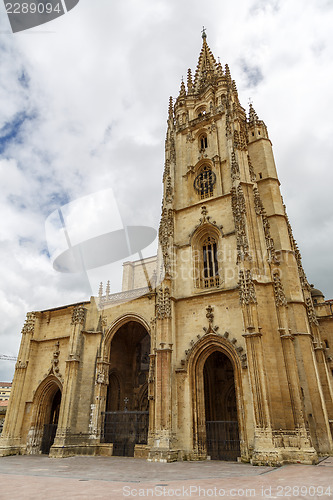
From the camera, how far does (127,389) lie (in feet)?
82.2

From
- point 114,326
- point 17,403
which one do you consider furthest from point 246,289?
point 17,403

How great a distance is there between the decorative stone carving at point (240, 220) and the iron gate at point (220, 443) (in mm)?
8916

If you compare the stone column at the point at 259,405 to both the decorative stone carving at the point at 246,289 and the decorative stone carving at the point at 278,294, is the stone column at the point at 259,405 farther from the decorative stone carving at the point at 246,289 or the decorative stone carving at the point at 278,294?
the decorative stone carving at the point at 278,294

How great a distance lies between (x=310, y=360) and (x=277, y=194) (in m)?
12.9

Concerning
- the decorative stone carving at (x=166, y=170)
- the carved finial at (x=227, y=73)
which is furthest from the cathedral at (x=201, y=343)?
the carved finial at (x=227, y=73)

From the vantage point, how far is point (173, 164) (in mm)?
26172

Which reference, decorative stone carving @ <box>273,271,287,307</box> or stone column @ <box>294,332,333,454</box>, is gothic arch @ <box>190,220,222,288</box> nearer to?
decorative stone carving @ <box>273,271,287,307</box>

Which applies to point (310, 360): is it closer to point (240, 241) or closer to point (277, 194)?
point (240, 241)

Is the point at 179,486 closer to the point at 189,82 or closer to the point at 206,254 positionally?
the point at 206,254

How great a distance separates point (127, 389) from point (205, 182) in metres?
16.4

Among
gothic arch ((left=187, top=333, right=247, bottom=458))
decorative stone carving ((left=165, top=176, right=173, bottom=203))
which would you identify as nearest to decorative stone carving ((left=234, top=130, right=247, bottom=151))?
decorative stone carving ((left=165, top=176, right=173, bottom=203))

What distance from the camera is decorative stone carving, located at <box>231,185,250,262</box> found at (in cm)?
1877

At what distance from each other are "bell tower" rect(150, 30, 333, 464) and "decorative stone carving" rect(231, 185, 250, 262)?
0.22 ft

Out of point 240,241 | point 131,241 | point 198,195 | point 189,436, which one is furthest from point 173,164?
point 189,436
